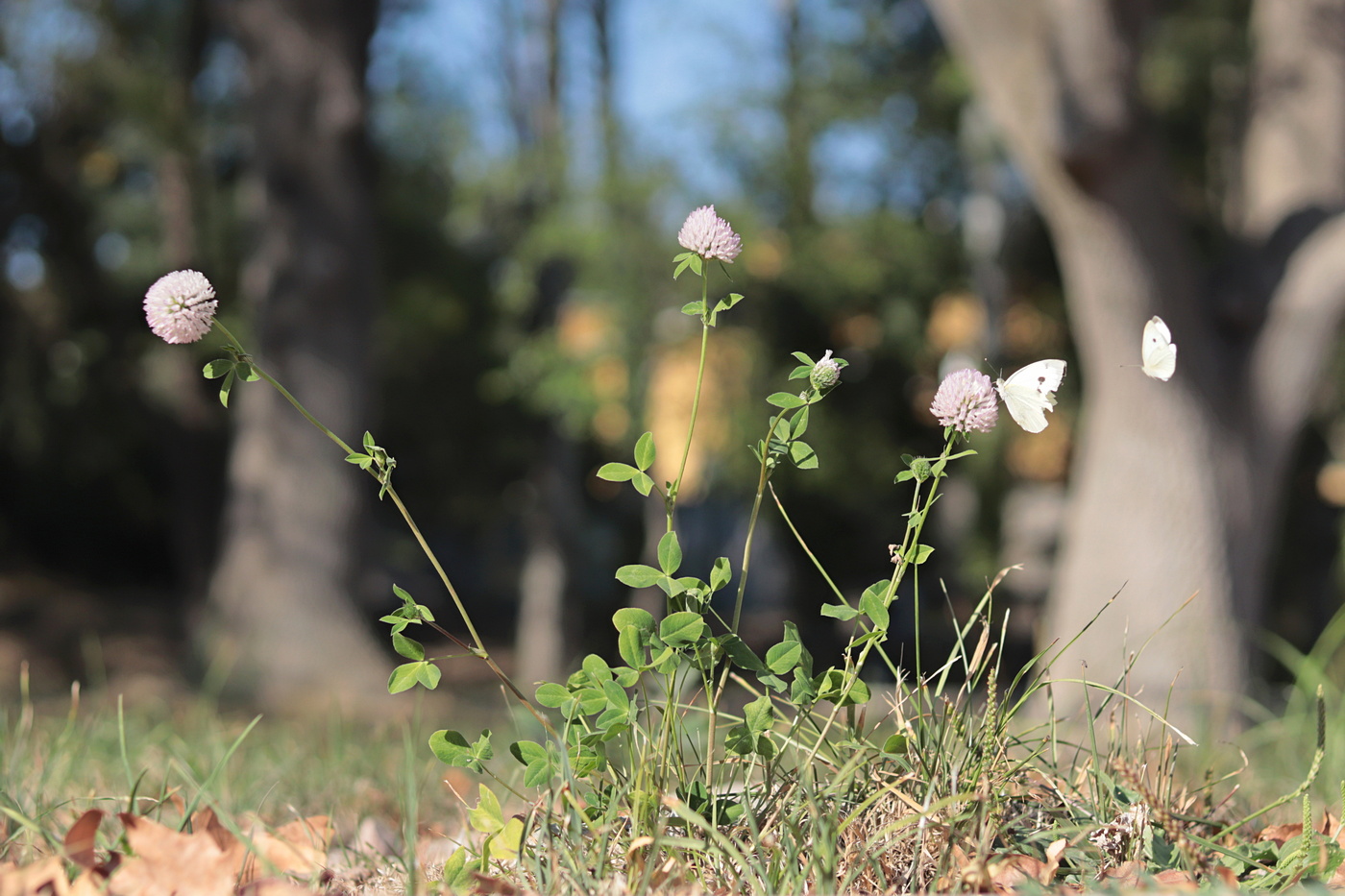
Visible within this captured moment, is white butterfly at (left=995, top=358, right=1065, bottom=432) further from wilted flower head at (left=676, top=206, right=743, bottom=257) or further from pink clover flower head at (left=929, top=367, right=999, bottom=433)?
wilted flower head at (left=676, top=206, right=743, bottom=257)

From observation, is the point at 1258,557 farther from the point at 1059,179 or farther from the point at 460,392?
the point at 460,392

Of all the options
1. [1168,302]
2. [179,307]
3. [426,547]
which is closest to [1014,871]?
[426,547]

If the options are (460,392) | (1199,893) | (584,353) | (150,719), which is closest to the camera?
(1199,893)

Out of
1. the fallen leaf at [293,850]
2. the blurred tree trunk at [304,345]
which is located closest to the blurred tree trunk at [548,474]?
the blurred tree trunk at [304,345]

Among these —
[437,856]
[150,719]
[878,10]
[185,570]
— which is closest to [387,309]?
[185,570]

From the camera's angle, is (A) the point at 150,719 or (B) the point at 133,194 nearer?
(A) the point at 150,719

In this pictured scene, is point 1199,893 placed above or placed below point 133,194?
below

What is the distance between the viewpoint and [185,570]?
12.0 metres

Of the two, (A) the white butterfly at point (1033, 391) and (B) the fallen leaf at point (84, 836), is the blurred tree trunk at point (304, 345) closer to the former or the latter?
(B) the fallen leaf at point (84, 836)

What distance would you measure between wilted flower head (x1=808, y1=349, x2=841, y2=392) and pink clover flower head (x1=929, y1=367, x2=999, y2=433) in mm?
114

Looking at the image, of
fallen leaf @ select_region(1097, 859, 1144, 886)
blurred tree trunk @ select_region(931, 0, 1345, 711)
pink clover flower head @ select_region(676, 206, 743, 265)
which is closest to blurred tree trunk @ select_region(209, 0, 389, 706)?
blurred tree trunk @ select_region(931, 0, 1345, 711)

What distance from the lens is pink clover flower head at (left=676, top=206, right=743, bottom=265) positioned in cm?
119

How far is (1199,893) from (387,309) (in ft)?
42.8

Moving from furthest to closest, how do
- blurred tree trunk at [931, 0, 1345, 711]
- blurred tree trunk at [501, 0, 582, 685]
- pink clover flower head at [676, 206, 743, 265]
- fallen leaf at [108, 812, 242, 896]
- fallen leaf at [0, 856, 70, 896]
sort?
blurred tree trunk at [501, 0, 582, 685] < blurred tree trunk at [931, 0, 1345, 711] < pink clover flower head at [676, 206, 743, 265] < fallen leaf at [108, 812, 242, 896] < fallen leaf at [0, 856, 70, 896]
